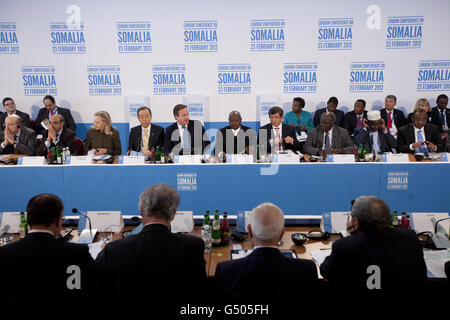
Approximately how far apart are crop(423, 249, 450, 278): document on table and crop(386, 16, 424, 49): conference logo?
543 centimetres

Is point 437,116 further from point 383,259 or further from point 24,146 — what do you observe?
point 24,146

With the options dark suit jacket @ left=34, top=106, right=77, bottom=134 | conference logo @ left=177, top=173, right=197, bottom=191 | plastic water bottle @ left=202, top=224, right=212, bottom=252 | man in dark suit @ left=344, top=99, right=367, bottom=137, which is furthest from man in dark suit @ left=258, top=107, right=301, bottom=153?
dark suit jacket @ left=34, top=106, right=77, bottom=134

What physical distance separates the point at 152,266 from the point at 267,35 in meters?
6.00

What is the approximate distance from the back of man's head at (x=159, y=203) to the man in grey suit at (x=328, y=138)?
10.3 feet

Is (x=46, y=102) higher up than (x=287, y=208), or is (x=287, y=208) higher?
(x=46, y=102)

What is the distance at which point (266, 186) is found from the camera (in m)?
4.02

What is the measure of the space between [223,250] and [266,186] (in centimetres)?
149

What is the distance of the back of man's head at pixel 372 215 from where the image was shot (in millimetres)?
2014

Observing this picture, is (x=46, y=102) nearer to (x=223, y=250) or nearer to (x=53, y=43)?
(x=53, y=43)

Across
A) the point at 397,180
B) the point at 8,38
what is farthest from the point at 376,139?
the point at 8,38

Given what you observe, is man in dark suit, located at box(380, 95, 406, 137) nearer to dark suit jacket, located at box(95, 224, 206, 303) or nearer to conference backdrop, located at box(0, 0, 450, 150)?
conference backdrop, located at box(0, 0, 450, 150)

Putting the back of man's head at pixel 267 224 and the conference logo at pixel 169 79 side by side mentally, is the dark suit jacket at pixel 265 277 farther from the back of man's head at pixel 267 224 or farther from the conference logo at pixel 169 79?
the conference logo at pixel 169 79
